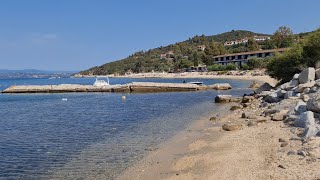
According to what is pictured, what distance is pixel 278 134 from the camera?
55.9 ft

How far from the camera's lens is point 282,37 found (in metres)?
156

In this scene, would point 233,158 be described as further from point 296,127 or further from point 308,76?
point 308,76

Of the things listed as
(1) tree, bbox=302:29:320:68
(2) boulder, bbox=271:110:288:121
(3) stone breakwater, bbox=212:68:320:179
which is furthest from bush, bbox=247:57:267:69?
(2) boulder, bbox=271:110:288:121

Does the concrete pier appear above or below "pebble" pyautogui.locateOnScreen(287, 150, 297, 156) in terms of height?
below

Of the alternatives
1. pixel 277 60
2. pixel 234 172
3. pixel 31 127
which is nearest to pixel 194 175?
pixel 234 172

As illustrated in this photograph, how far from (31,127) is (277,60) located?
32.6 metres

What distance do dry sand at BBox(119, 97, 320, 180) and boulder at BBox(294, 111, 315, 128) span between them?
584mm

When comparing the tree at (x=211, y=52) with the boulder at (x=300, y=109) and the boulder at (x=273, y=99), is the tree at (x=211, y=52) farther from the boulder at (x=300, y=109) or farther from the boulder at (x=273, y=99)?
the boulder at (x=300, y=109)

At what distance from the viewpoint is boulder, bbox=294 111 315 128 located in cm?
1642

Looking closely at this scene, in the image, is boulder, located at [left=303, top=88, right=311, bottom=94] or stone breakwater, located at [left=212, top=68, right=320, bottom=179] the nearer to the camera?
stone breakwater, located at [left=212, top=68, right=320, bottom=179]

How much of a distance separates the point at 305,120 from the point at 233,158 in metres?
5.08

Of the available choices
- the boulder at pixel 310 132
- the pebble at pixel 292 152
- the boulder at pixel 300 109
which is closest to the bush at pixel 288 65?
the boulder at pixel 300 109

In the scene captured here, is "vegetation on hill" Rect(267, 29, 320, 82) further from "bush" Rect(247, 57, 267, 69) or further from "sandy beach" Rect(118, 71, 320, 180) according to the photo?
"bush" Rect(247, 57, 267, 69)

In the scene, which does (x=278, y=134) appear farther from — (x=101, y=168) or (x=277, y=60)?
(x=277, y=60)
